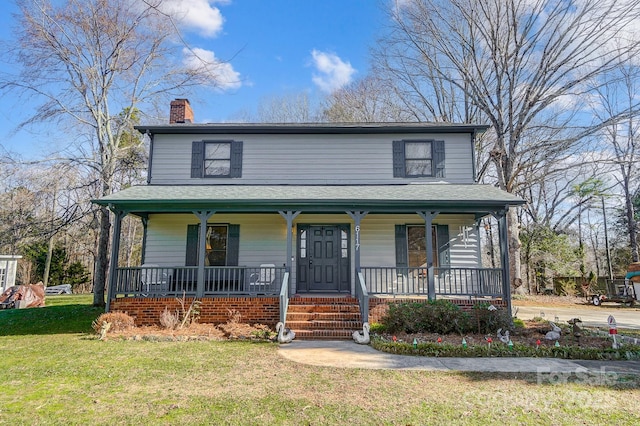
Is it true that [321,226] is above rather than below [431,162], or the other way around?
below

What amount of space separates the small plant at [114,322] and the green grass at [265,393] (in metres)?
1.59

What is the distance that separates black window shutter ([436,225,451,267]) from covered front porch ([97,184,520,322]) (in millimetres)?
32

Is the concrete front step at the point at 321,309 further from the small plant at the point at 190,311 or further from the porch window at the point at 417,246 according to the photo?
the porch window at the point at 417,246

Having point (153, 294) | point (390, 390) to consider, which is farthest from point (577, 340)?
point (153, 294)

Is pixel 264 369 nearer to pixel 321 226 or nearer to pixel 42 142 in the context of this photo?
pixel 321 226

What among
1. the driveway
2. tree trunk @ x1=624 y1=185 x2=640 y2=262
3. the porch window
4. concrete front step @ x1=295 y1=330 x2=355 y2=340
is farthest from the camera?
tree trunk @ x1=624 y1=185 x2=640 y2=262

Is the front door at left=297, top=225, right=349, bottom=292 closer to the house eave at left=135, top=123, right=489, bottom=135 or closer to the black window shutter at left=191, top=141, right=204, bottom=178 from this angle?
the house eave at left=135, top=123, right=489, bottom=135

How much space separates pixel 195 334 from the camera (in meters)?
8.21

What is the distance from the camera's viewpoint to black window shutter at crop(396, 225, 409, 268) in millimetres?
11109

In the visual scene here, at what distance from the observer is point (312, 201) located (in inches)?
380

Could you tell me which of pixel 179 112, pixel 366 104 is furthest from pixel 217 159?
pixel 366 104

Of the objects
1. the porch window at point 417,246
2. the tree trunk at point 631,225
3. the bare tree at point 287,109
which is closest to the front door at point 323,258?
the porch window at point 417,246

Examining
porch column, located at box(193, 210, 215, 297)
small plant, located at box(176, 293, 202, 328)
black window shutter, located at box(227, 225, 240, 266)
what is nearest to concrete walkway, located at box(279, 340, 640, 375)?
small plant, located at box(176, 293, 202, 328)

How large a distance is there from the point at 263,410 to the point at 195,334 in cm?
483
